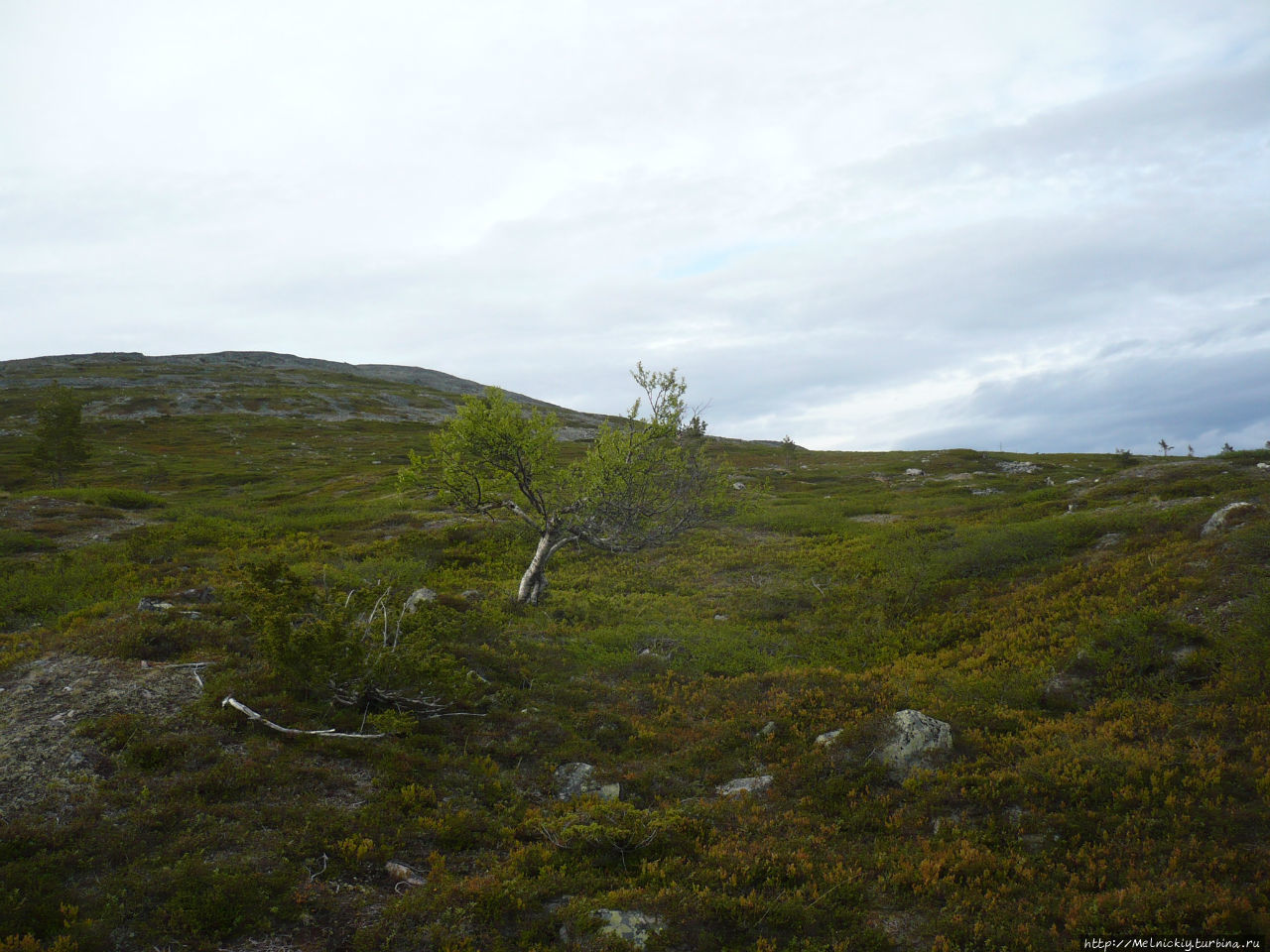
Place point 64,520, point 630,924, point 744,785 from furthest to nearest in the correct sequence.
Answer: point 64,520
point 744,785
point 630,924

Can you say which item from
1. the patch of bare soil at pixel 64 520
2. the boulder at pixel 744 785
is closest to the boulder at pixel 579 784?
the boulder at pixel 744 785

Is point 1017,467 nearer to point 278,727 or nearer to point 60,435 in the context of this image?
point 278,727

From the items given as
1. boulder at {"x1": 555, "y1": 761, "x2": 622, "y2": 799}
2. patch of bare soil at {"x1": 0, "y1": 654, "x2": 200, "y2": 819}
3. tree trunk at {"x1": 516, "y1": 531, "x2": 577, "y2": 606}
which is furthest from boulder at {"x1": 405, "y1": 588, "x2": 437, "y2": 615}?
boulder at {"x1": 555, "y1": 761, "x2": 622, "y2": 799}

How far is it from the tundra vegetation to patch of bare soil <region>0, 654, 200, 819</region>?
0.06m

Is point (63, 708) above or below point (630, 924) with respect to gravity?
above

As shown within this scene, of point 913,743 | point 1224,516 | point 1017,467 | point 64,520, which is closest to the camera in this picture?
point 913,743

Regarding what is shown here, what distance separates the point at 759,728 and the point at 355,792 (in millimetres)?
8401

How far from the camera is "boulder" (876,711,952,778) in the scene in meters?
11.4

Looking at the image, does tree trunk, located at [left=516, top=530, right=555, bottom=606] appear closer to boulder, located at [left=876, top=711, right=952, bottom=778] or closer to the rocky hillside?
boulder, located at [left=876, top=711, right=952, bottom=778]

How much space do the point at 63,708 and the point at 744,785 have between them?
12636 millimetres

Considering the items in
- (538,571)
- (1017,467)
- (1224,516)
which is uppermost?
(1017,467)

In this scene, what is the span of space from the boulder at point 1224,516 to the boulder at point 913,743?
14.0 metres

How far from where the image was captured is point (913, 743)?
11.6 metres

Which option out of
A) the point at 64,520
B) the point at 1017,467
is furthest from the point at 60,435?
the point at 1017,467
